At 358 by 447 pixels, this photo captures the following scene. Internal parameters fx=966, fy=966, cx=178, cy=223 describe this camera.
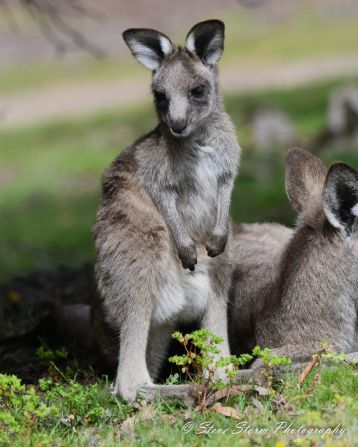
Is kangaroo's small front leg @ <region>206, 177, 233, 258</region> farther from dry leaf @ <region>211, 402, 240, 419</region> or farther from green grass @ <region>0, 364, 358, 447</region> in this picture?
dry leaf @ <region>211, 402, 240, 419</region>

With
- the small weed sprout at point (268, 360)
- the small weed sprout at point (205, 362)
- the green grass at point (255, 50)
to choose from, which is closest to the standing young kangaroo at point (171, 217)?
the small weed sprout at point (205, 362)

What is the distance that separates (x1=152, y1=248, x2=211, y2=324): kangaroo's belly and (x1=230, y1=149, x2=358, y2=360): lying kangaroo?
442 millimetres

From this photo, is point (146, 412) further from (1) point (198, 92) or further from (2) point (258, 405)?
(1) point (198, 92)

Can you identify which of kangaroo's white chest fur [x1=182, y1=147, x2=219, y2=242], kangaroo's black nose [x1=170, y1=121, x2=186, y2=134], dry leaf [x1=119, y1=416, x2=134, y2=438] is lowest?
dry leaf [x1=119, y1=416, x2=134, y2=438]

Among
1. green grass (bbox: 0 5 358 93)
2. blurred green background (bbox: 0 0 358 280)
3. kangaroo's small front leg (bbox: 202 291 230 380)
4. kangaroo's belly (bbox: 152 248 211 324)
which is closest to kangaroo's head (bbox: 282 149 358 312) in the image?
kangaroo's small front leg (bbox: 202 291 230 380)

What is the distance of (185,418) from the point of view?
4.64m

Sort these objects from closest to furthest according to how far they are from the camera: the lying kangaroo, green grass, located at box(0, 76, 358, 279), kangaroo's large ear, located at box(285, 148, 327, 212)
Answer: the lying kangaroo
kangaroo's large ear, located at box(285, 148, 327, 212)
green grass, located at box(0, 76, 358, 279)

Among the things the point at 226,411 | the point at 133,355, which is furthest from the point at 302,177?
the point at 226,411

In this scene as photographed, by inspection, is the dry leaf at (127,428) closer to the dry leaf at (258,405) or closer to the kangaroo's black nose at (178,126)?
the dry leaf at (258,405)

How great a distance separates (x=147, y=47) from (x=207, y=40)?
34 cm

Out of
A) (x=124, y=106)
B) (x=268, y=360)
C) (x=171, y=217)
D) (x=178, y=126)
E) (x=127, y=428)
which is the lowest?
(x=127, y=428)

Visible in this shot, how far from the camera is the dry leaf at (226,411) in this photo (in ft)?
15.0

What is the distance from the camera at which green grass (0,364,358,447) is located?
4.23 m

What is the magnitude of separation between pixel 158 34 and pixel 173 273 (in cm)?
134
